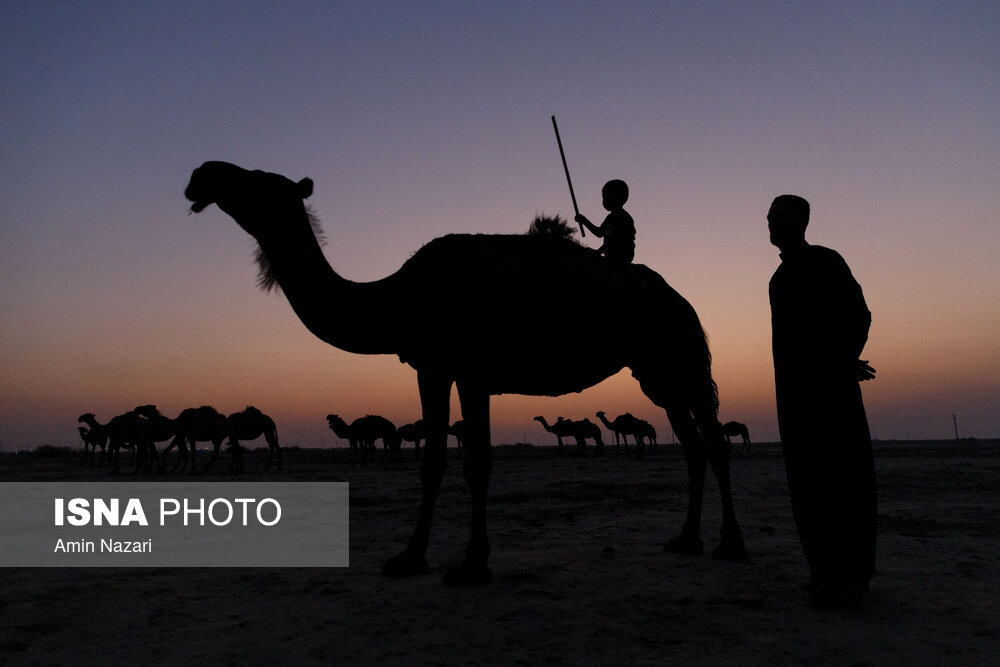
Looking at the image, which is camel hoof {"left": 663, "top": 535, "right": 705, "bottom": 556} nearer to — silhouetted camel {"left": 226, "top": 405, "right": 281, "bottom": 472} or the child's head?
the child's head

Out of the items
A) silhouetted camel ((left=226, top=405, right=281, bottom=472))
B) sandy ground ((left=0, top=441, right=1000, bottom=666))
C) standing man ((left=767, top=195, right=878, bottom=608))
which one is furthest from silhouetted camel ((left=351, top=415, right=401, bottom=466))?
standing man ((left=767, top=195, right=878, bottom=608))

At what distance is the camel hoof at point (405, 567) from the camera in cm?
532

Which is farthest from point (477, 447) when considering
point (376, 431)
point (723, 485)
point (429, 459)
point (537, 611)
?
point (376, 431)

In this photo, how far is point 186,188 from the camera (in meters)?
5.34

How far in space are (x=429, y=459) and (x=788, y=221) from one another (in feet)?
11.8

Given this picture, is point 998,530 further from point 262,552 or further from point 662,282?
point 262,552

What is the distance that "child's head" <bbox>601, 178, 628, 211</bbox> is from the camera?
7.15 m

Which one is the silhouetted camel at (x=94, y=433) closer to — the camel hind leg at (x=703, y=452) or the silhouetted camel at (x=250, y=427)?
the silhouetted camel at (x=250, y=427)

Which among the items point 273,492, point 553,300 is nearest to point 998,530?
point 553,300

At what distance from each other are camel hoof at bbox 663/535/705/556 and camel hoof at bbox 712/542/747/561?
20 cm

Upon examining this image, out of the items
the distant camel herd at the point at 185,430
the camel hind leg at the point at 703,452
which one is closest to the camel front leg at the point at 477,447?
the camel hind leg at the point at 703,452
